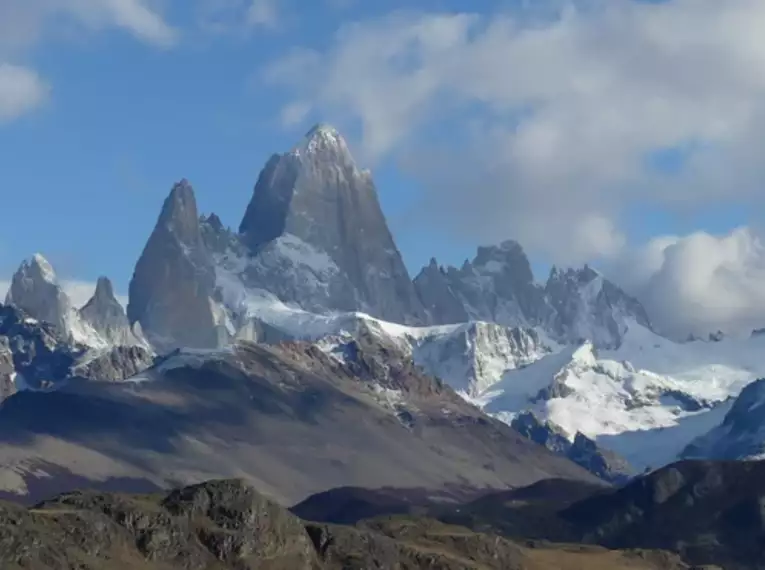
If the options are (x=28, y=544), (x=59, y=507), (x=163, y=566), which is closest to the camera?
(x=28, y=544)

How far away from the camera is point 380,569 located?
199m

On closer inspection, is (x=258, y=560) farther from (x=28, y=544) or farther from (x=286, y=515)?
(x=28, y=544)

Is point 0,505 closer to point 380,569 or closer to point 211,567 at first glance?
point 211,567

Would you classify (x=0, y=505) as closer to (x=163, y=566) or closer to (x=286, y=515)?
(x=163, y=566)

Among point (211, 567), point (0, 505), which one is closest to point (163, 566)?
point (211, 567)

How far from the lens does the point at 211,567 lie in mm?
184375

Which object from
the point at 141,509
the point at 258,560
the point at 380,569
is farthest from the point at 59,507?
the point at 380,569

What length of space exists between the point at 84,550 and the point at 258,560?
22.3 metres

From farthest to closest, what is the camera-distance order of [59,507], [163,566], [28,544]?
[59,507]
[163,566]
[28,544]

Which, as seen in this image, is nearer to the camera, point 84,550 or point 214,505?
point 84,550

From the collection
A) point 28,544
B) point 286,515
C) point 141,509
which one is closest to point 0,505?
point 28,544

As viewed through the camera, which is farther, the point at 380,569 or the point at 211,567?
the point at 380,569

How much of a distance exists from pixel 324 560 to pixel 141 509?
22698 mm

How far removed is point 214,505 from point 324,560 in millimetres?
13674
